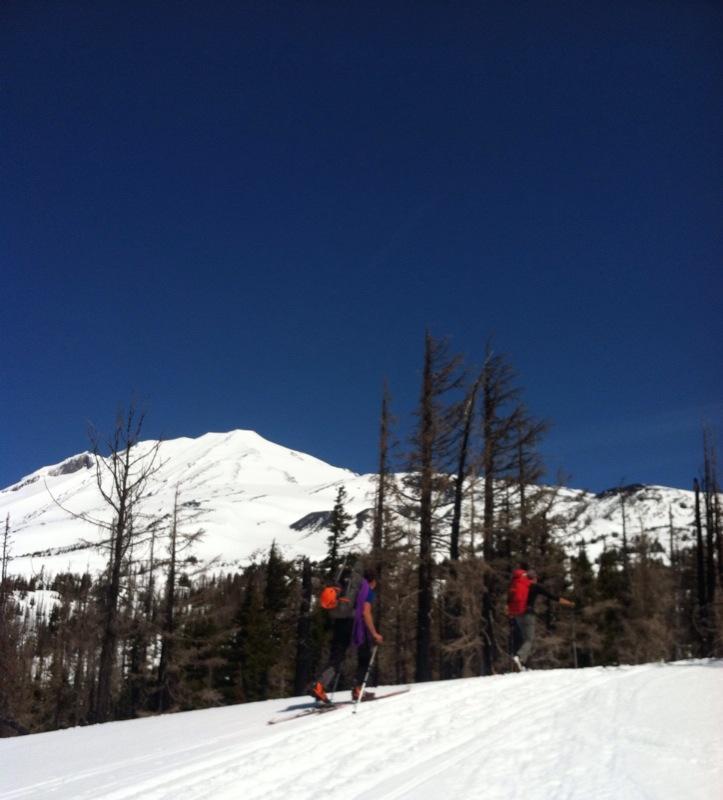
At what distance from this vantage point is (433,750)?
6336mm

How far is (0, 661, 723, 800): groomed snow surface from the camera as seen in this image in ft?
16.7

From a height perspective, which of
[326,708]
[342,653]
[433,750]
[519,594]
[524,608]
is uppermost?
[519,594]

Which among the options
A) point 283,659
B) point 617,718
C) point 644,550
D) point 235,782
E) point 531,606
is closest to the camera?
point 235,782

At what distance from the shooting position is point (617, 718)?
280 inches

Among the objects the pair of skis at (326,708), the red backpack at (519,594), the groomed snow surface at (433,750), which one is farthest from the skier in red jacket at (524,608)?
the pair of skis at (326,708)

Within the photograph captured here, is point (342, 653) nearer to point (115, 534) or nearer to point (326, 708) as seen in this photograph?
point (326, 708)

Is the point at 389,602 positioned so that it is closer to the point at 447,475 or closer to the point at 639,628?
the point at 447,475

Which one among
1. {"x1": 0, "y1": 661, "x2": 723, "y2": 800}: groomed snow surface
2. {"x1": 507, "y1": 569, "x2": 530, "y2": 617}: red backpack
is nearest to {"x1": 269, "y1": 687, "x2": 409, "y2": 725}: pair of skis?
{"x1": 0, "y1": 661, "x2": 723, "y2": 800}: groomed snow surface

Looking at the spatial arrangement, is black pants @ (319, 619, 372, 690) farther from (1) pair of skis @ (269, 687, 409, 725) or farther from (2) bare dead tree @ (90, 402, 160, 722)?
(2) bare dead tree @ (90, 402, 160, 722)

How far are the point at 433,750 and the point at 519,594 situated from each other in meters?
5.80

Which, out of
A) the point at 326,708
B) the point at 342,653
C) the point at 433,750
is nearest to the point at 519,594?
the point at 342,653

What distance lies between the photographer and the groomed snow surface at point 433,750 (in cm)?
509

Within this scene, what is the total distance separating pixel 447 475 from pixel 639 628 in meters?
18.2

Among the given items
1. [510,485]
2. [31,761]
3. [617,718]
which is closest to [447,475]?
[510,485]
